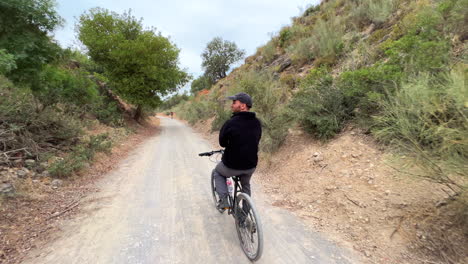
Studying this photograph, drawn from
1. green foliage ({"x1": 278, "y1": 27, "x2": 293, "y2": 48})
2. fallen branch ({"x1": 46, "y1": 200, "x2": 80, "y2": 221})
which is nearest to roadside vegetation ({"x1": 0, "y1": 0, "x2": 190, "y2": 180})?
fallen branch ({"x1": 46, "y1": 200, "x2": 80, "y2": 221})

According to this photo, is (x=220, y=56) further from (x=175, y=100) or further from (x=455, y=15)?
(x=455, y=15)

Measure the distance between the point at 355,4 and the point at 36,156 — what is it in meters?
15.5

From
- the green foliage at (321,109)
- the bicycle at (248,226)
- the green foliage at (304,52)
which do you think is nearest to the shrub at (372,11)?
the green foliage at (304,52)

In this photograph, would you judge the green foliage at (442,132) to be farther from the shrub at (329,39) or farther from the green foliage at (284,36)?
the green foliage at (284,36)

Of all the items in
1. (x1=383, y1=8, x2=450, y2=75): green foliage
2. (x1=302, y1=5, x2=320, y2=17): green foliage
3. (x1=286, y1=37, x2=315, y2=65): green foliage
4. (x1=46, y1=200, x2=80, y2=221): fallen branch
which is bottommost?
(x1=46, y1=200, x2=80, y2=221): fallen branch

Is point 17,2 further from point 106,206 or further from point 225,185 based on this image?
point 225,185

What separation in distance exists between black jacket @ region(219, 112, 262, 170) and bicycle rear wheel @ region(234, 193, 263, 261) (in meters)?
0.44

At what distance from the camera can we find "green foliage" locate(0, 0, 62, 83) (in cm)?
454

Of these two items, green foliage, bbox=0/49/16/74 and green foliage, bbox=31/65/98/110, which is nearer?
green foliage, bbox=0/49/16/74

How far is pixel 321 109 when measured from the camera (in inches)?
215

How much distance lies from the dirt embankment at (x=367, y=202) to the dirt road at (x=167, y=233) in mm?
387

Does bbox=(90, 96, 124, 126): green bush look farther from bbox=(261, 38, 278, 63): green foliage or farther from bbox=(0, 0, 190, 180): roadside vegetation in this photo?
bbox=(261, 38, 278, 63): green foliage

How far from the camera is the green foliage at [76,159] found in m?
4.70

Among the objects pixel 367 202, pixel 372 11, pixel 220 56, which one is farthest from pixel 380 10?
pixel 220 56
